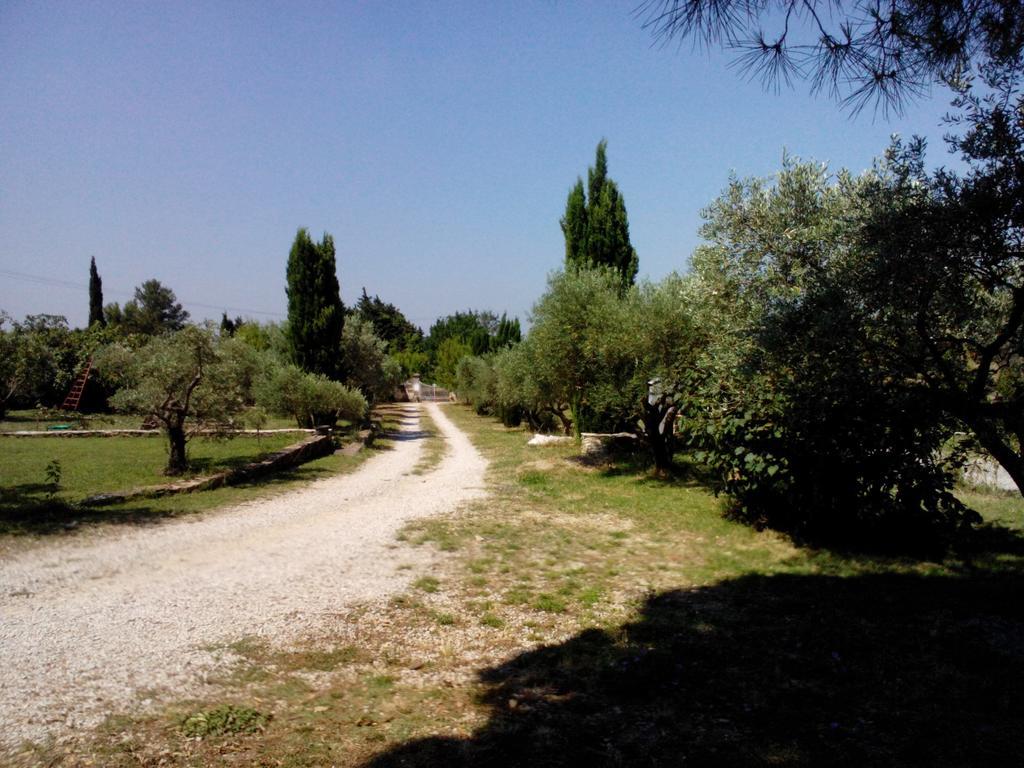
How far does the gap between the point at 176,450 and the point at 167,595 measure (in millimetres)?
6955

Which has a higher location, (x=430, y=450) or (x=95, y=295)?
(x=95, y=295)

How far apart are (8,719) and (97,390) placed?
29.4 meters

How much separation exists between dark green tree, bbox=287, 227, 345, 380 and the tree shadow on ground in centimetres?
2060

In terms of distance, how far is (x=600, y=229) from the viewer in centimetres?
2356

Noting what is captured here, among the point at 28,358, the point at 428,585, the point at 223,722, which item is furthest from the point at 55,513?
the point at 223,722

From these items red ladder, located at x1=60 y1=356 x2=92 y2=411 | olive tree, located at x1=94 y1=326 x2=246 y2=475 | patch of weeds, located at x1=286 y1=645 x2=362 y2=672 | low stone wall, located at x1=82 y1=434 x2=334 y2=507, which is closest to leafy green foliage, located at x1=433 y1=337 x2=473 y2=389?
red ladder, located at x1=60 y1=356 x2=92 y2=411

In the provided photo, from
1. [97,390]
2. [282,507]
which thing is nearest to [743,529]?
[282,507]

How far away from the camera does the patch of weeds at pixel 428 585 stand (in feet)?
21.2

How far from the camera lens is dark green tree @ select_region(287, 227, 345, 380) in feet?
79.1

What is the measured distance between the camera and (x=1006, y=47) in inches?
169

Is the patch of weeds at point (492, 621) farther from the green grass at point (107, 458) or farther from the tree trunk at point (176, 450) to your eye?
the tree trunk at point (176, 450)

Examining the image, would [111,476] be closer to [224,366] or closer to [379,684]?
[224,366]

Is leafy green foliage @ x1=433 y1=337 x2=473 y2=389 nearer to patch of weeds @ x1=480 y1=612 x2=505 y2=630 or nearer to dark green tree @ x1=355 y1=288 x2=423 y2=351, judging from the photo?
dark green tree @ x1=355 y1=288 x2=423 y2=351

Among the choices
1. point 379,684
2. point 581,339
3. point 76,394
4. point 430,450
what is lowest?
point 379,684
